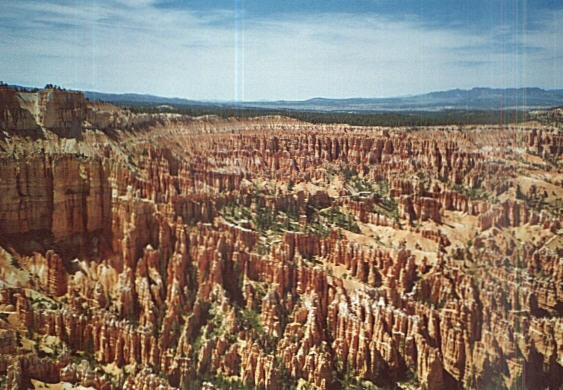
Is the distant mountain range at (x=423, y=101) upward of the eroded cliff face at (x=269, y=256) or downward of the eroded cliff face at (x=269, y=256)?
upward

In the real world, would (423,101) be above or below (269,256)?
above

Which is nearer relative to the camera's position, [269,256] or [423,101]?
[269,256]

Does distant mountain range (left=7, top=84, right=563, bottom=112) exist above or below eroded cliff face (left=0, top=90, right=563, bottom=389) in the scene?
above

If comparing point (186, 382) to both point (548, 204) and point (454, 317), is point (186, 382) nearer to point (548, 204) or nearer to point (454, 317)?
point (454, 317)
